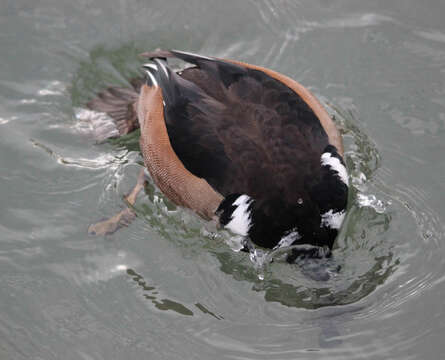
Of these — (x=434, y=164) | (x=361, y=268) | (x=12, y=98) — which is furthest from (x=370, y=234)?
(x=12, y=98)

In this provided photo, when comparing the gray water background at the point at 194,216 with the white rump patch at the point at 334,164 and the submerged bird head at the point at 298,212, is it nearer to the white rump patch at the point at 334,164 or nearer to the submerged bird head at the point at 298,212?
the submerged bird head at the point at 298,212

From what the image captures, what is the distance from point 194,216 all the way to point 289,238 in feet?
2.51

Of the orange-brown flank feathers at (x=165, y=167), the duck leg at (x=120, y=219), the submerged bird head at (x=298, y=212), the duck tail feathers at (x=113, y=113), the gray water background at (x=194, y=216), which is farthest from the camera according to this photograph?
the duck tail feathers at (x=113, y=113)

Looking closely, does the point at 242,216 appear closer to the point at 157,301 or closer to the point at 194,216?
the point at 194,216

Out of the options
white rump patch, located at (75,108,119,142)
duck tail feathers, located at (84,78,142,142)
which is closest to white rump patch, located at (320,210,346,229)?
duck tail feathers, located at (84,78,142,142)

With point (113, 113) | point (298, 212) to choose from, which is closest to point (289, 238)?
point (298, 212)

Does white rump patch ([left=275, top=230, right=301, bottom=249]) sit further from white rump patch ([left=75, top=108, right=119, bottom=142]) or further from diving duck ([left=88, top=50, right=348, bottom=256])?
white rump patch ([left=75, top=108, right=119, bottom=142])

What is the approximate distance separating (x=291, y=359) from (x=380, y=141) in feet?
6.49

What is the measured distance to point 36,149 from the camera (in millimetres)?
5277

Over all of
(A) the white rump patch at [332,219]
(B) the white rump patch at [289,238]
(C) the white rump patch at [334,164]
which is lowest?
(B) the white rump patch at [289,238]

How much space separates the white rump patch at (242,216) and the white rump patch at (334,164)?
1.70 ft

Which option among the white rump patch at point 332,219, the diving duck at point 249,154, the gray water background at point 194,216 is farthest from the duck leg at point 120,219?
the white rump patch at point 332,219

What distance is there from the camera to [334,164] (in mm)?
4160

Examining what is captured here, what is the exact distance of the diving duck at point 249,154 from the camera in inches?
161
